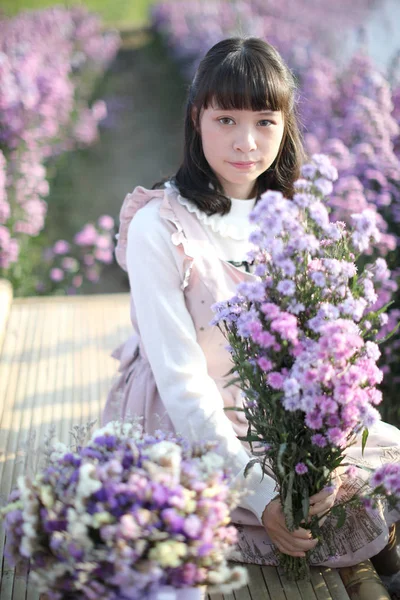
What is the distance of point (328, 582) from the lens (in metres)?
1.58

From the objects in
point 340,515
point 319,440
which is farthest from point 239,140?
point 340,515

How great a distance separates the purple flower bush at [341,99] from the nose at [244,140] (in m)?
0.41

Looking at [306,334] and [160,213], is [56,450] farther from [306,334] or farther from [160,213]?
[160,213]

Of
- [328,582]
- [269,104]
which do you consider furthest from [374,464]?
[269,104]

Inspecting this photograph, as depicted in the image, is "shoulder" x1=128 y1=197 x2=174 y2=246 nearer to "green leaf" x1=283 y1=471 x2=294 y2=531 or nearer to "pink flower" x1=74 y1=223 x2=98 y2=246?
"green leaf" x1=283 y1=471 x2=294 y2=531

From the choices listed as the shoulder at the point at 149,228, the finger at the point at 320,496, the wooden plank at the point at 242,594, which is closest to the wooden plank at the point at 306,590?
the wooden plank at the point at 242,594

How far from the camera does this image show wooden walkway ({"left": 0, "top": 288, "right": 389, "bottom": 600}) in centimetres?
158

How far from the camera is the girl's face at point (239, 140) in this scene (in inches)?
65.8

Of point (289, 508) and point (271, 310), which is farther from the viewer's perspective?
point (289, 508)

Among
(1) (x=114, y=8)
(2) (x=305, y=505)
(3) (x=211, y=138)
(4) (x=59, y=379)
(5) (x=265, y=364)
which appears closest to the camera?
(5) (x=265, y=364)

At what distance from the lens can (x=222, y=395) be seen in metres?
1.85

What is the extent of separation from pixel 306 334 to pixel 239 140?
1.80 ft

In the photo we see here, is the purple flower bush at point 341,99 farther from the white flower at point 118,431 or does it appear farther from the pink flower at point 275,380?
the white flower at point 118,431

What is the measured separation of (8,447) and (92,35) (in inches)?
238
